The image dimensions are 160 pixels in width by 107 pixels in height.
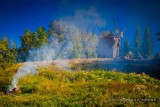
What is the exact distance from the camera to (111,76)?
72.9 feet

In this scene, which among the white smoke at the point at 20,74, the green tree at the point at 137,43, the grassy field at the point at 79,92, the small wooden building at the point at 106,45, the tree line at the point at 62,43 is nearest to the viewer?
the grassy field at the point at 79,92

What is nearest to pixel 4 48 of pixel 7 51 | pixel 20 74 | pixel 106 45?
pixel 7 51

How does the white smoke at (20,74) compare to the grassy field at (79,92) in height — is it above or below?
above

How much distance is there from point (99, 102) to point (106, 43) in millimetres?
36809

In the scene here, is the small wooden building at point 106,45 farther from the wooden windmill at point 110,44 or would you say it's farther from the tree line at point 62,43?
the tree line at point 62,43

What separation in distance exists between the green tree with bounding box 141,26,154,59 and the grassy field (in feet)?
116

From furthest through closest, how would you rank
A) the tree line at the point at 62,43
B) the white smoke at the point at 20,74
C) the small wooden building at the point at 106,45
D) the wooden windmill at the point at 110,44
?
the small wooden building at the point at 106,45 → the tree line at the point at 62,43 → the wooden windmill at the point at 110,44 → the white smoke at the point at 20,74

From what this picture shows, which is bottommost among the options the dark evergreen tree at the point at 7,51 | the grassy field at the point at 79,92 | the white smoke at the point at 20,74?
the grassy field at the point at 79,92

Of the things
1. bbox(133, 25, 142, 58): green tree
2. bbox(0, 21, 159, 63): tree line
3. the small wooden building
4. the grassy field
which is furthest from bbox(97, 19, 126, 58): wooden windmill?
the grassy field

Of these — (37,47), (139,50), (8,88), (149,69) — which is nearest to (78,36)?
(37,47)

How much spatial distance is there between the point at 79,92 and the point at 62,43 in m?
32.9

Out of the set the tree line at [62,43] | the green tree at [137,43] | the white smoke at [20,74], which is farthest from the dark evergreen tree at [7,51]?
the green tree at [137,43]

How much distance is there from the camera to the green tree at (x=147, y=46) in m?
55.1

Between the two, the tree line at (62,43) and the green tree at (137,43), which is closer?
the tree line at (62,43)
